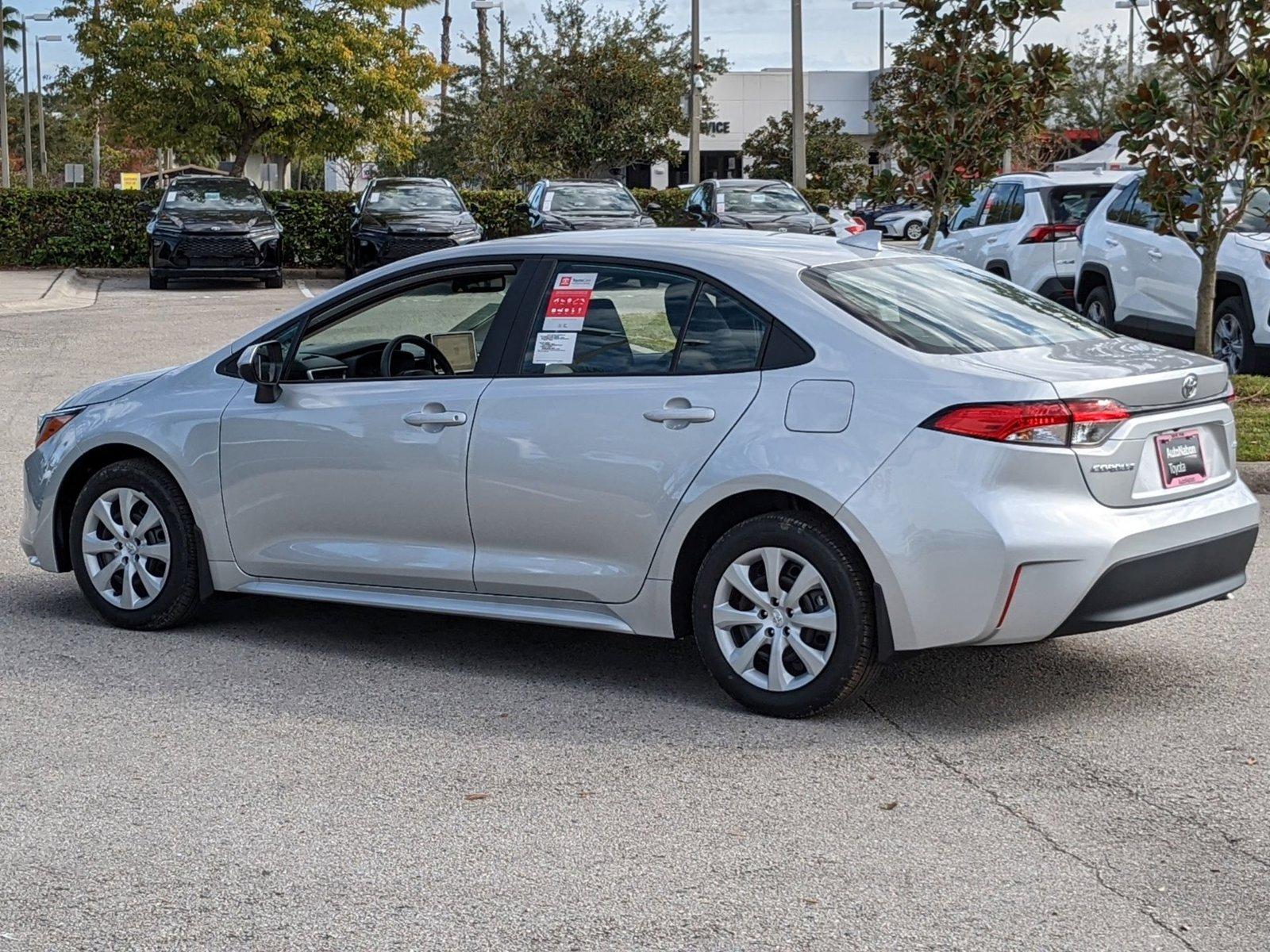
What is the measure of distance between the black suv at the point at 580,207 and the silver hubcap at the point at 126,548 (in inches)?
735

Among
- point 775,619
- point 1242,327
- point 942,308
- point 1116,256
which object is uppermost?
point 1116,256

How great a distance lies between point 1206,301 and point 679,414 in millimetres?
7908

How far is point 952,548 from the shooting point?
5262 millimetres

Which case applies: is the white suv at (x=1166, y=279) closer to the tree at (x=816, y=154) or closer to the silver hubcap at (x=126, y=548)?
the silver hubcap at (x=126, y=548)

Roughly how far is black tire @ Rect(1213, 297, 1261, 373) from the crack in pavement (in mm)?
8396

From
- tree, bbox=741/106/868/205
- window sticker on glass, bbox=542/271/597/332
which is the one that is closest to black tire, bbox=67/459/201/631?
window sticker on glass, bbox=542/271/597/332

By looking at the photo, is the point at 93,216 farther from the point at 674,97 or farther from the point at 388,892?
the point at 388,892

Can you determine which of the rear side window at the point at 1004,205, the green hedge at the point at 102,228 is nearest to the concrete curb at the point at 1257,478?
the rear side window at the point at 1004,205

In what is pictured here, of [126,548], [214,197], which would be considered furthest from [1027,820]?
[214,197]

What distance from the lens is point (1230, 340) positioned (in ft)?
45.2

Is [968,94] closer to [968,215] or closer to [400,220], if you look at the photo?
[968,215]

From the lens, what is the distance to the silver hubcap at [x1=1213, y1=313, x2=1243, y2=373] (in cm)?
1358

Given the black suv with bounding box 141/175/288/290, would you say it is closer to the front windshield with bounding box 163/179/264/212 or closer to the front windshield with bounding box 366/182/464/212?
the front windshield with bounding box 163/179/264/212

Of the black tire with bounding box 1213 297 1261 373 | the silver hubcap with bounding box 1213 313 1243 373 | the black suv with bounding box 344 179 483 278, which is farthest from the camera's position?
the black suv with bounding box 344 179 483 278
